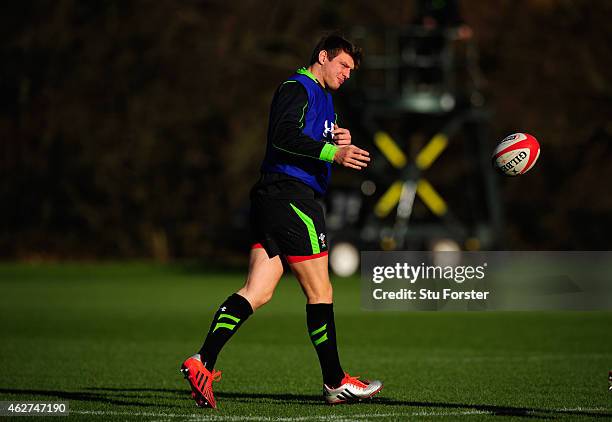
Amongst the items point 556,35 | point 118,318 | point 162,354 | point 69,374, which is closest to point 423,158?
point 556,35

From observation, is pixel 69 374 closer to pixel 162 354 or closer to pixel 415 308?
pixel 162 354

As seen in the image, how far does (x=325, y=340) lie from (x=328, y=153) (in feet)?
4.25

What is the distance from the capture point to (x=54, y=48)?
3906 cm

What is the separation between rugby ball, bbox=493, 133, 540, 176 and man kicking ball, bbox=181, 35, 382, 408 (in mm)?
1564

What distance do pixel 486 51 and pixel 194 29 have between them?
29.7 feet

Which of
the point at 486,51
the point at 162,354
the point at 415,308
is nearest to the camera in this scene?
the point at 162,354

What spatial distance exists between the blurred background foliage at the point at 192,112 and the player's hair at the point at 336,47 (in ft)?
100

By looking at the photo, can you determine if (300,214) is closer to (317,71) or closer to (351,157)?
(351,157)

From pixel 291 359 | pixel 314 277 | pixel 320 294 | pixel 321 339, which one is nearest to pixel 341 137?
pixel 314 277

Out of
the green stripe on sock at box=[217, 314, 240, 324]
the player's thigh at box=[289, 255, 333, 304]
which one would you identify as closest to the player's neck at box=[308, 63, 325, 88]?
the player's thigh at box=[289, 255, 333, 304]

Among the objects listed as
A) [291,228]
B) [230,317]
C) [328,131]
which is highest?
[328,131]

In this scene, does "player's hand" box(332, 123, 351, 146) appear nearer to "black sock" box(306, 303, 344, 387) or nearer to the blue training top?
the blue training top

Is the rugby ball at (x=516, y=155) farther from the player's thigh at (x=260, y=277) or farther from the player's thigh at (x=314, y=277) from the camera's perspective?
the player's thigh at (x=260, y=277)

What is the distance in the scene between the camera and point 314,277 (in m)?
8.74
